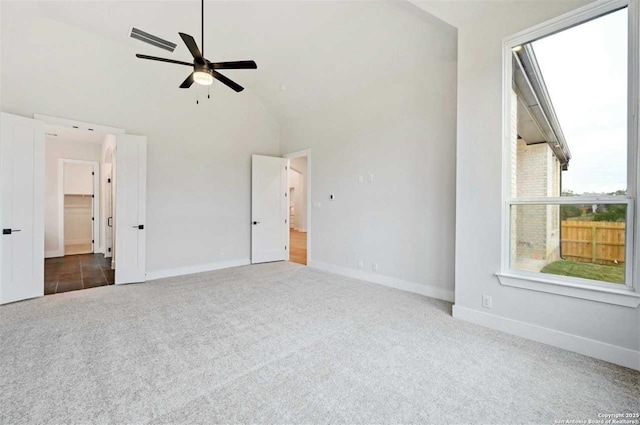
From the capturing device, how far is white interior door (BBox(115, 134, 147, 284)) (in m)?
4.36

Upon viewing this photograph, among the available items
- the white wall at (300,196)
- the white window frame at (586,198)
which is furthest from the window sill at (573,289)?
the white wall at (300,196)

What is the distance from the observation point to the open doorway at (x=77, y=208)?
5.30m

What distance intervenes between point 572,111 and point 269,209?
16.7 ft

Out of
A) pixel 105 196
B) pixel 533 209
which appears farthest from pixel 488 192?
pixel 105 196

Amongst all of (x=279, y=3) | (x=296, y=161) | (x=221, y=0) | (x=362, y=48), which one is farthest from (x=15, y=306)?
(x=296, y=161)

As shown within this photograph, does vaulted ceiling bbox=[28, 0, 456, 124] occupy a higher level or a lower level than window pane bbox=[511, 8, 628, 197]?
higher

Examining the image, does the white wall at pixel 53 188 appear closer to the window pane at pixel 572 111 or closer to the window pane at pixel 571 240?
the window pane at pixel 572 111

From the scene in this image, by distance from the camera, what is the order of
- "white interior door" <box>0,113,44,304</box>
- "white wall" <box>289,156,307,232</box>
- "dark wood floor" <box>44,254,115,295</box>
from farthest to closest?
1. "white wall" <box>289,156,307,232</box>
2. "dark wood floor" <box>44,254,115,295</box>
3. "white interior door" <box>0,113,44,304</box>

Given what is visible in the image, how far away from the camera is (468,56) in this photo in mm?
2971

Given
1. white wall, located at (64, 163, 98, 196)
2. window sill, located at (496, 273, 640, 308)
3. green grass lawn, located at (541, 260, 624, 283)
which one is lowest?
window sill, located at (496, 273, 640, 308)

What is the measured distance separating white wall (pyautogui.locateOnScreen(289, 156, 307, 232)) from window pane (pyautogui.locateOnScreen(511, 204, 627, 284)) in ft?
33.0

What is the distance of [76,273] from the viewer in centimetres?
511

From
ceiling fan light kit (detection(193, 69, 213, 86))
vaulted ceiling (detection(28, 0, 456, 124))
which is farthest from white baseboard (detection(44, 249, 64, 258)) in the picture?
ceiling fan light kit (detection(193, 69, 213, 86))

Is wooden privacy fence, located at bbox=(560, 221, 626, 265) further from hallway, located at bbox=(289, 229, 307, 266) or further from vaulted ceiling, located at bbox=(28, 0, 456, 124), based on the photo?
hallway, located at bbox=(289, 229, 307, 266)
